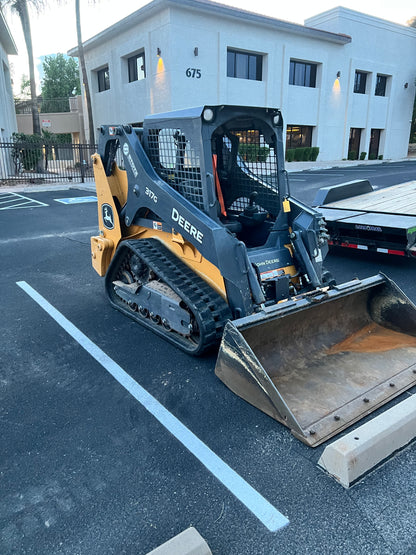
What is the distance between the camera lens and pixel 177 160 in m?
4.60

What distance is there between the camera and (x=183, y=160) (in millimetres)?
4504

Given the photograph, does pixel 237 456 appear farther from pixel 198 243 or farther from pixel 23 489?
pixel 198 243

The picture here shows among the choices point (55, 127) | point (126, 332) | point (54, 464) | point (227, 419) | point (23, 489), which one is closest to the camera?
point (23, 489)

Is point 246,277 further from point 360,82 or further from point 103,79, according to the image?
point 360,82

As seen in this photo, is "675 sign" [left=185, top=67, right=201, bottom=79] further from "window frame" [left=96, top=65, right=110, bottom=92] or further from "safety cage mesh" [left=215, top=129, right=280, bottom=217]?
"safety cage mesh" [left=215, top=129, right=280, bottom=217]

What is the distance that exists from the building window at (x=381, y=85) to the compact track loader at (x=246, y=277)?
111ft

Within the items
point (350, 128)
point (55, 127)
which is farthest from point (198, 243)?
point (55, 127)

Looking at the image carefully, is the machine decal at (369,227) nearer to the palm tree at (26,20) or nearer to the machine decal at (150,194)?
the machine decal at (150,194)

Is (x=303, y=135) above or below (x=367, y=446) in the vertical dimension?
above

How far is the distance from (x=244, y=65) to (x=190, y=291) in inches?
981

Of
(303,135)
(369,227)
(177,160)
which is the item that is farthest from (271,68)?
(177,160)

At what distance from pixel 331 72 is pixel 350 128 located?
Result: 480 cm

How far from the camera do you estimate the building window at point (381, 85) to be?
3347 centimetres

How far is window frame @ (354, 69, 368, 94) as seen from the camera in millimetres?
31969
